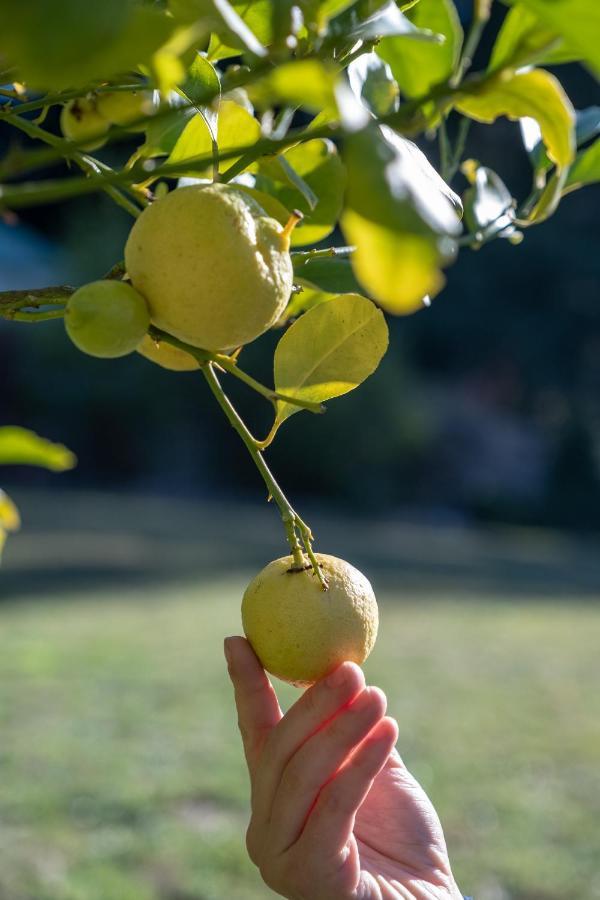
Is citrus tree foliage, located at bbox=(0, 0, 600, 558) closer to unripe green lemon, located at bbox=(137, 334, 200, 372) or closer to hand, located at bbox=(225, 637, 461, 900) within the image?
unripe green lemon, located at bbox=(137, 334, 200, 372)

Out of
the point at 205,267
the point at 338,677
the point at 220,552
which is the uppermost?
the point at 205,267

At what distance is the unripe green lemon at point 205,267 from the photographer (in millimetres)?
358

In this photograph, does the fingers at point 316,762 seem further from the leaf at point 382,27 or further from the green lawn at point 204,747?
the green lawn at point 204,747

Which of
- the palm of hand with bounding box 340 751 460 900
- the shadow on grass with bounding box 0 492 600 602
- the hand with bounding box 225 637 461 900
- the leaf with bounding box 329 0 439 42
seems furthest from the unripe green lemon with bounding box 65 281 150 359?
the shadow on grass with bounding box 0 492 600 602

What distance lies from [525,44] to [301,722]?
0.41 meters

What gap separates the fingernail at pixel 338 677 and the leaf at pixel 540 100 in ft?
0.83

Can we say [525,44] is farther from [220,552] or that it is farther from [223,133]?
[220,552]

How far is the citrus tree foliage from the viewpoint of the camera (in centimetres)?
22

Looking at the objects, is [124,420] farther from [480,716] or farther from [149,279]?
[149,279]

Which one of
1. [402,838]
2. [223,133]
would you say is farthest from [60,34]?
[402,838]

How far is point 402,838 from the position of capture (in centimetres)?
78

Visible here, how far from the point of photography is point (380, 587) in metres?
6.12

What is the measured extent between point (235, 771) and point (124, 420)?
7497mm

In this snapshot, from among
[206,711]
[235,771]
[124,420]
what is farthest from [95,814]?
[124,420]
